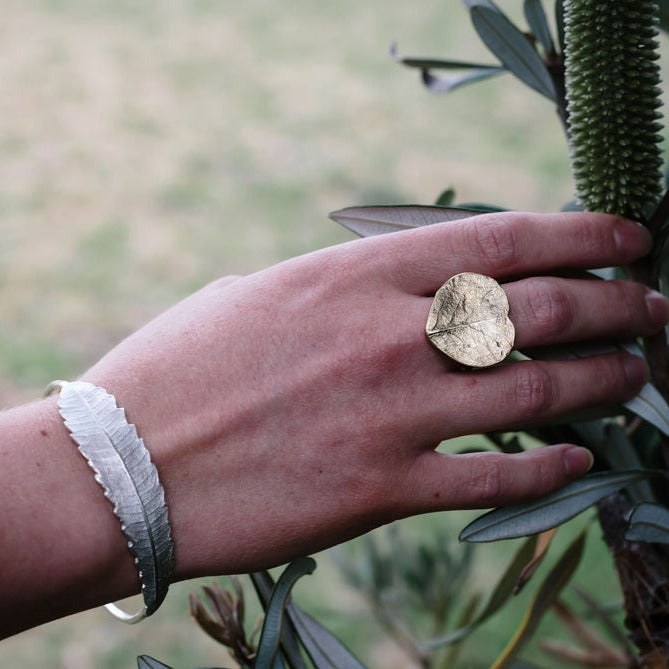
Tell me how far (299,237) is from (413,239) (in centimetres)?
209

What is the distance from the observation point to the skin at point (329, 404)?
562 mm

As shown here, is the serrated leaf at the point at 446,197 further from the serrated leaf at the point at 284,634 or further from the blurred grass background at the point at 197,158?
the blurred grass background at the point at 197,158

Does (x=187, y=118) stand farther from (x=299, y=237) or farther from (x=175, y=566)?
(x=175, y=566)

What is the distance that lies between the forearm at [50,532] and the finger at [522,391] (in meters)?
0.22

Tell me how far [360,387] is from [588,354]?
17 centimetres

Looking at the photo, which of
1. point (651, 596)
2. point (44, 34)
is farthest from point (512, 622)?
point (44, 34)

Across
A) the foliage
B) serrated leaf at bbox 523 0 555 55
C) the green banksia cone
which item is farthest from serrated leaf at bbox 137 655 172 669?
serrated leaf at bbox 523 0 555 55

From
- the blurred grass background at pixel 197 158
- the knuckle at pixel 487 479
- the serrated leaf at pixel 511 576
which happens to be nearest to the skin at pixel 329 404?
the knuckle at pixel 487 479

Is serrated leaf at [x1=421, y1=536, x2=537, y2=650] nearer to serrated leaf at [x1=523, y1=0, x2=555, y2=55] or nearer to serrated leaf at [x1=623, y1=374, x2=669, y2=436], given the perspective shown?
serrated leaf at [x1=623, y1=374, x2=669, y2=436]

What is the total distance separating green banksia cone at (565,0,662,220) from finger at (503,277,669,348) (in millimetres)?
56

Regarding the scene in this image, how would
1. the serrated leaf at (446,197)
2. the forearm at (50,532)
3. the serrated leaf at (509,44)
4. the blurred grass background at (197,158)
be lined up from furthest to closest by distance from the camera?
the blurred grass background at (197,158) < the serrated leaf at (446,197) < the serrated leaf at (509,44) < the forearm at (50,532)

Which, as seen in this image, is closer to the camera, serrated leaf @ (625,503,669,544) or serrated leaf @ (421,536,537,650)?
serrated leaf @ (625,503,669,544)

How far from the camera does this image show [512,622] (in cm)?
172

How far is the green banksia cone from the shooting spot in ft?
1.79
